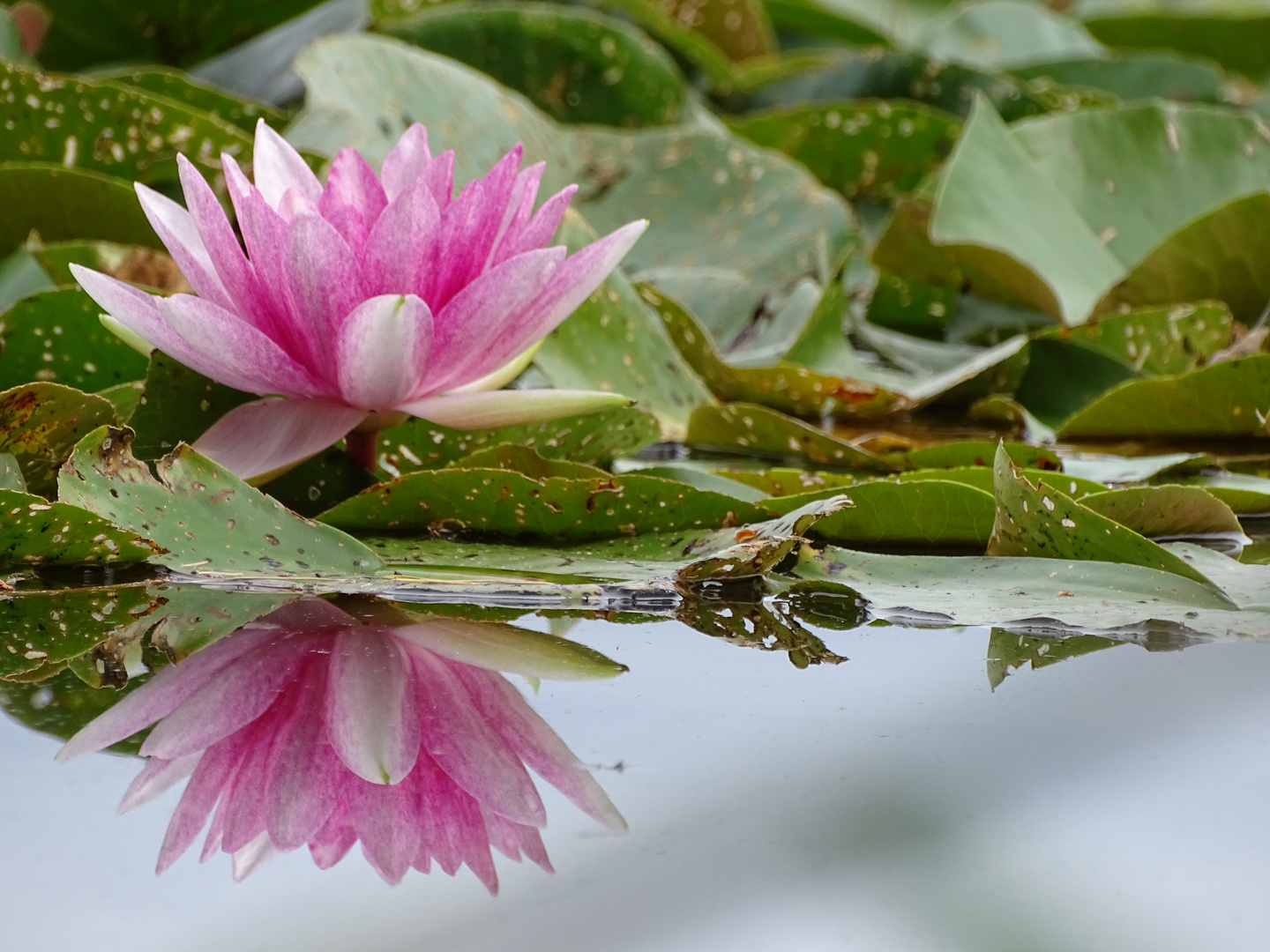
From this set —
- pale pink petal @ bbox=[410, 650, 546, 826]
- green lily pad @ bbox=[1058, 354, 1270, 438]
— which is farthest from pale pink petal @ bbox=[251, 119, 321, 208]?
green lily pad @ bbox=[1058, 354, 1270, 438]

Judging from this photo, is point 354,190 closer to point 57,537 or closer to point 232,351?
point 232,351

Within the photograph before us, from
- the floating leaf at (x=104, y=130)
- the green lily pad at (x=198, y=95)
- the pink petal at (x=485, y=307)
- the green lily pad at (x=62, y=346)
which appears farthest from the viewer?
the green lily pad at (x=198, y=95)

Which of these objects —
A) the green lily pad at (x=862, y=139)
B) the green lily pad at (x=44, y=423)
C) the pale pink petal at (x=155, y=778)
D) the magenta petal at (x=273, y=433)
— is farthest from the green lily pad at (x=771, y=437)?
the green lily pad at (x=862, y=139)

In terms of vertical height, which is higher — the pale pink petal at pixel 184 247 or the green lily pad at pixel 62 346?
the pale pink petal at pixel 184 247

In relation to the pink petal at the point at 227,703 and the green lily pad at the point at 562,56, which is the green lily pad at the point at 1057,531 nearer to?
the pink petal at the point at 227,703

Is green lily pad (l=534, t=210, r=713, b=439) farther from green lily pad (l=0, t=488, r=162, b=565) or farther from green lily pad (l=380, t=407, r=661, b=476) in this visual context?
green lily pad (l=0, t=488, r=162, b=565)
